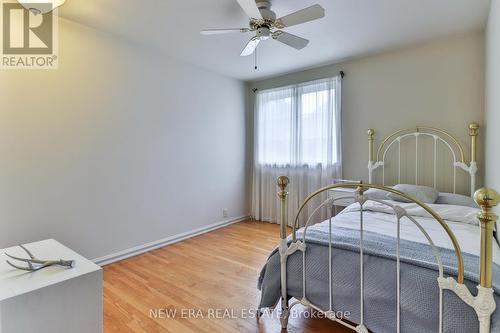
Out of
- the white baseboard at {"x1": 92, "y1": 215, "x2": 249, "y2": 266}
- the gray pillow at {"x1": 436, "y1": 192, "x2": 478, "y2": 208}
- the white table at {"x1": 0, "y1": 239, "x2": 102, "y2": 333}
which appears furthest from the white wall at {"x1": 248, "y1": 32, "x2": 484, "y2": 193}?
the white table at {"x1": 0, "y1": 239, "x2": 102, "y2": 333}

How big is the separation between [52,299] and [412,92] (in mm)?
3765

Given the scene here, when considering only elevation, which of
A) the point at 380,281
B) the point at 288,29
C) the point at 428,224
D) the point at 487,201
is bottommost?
the point at 380,281

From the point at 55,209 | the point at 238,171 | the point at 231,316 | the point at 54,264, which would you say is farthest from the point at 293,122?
the point at 54,264

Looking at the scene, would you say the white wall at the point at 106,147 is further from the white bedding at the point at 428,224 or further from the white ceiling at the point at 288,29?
the white bedding at the point at 428,224

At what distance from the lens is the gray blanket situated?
1.19 m

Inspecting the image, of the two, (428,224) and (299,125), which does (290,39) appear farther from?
(428,224)

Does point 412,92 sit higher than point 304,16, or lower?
A: lower

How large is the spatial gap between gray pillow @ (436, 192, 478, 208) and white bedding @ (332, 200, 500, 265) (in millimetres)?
194

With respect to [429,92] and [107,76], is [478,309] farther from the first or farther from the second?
[107,76]

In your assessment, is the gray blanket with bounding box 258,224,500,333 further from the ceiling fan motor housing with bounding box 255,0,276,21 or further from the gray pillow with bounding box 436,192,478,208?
the ceiling fan motor housing with bounding box 255,0,276,21

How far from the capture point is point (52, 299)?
113 cm

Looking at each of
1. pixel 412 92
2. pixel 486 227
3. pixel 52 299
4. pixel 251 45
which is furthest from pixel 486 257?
pixel 412 92

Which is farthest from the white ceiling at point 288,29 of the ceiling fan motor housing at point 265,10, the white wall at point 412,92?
the white wall at point 412,92

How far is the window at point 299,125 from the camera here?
3.76 metres
